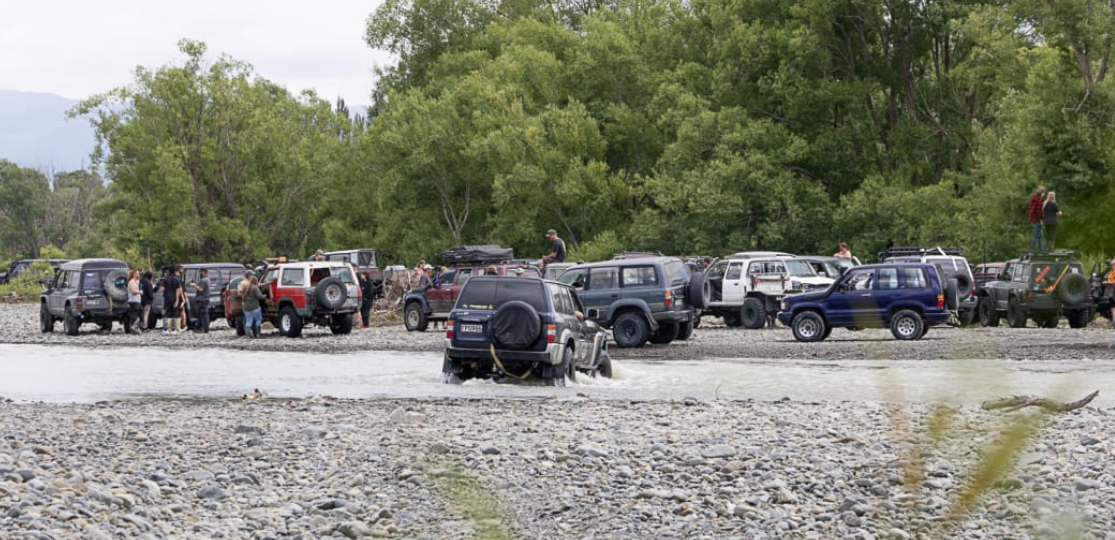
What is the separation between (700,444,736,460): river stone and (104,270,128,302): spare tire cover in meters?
26.8

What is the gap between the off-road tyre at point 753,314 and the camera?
33219mm

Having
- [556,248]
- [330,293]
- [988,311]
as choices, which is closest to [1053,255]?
[988,311]

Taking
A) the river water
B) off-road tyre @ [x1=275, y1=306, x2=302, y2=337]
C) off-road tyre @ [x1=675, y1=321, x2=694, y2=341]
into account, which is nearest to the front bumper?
the river water

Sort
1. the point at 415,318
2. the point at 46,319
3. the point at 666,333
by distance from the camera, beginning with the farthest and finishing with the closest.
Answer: the point at 46,319
the point at 415,318
the point at 666,333

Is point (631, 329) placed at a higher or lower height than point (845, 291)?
lower

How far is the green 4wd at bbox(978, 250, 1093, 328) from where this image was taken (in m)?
28.9

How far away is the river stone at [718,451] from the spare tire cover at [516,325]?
6.96 metres

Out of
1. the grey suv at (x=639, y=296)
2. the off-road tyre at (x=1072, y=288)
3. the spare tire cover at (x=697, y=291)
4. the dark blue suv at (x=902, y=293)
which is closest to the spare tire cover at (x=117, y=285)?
the grey suv at (x=639, y=296)

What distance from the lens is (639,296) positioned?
2720 cm

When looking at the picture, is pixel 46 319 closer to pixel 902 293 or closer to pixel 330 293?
pixel 330 293

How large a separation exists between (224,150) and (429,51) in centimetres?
1498

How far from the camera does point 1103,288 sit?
30453 mm

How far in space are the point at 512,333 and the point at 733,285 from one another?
1637 cm

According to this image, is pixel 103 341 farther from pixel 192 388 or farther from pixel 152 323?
pixel 192 388
